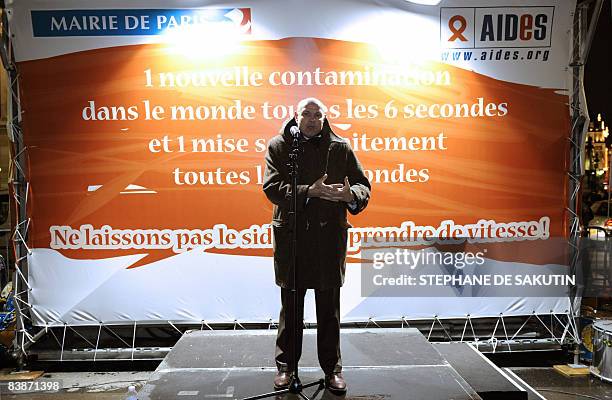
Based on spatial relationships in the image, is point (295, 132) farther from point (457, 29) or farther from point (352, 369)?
point (457, 29)

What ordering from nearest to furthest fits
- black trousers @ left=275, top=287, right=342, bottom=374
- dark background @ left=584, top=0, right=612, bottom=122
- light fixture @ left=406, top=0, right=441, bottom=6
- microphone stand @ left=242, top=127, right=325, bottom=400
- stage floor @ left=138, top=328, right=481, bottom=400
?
microphone stand @ left=242, top=127, right=325, bottom=400
black trousers @ left=275, top=287, right=342, bottom=374
stage floor @ left=138, top=328, right=481, bottom=400
light fixture @ left=406, top=0, right=441, bottom=6
dark background @ left=584, top=0, right=612, bottom=122

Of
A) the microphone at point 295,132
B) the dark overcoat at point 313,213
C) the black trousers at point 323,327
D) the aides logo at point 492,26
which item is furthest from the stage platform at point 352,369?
the aides logo at point 492,26

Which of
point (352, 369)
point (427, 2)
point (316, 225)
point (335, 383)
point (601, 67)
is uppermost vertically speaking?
point (427, 2)

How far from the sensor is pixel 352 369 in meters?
3.54

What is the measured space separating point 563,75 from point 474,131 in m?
0.85

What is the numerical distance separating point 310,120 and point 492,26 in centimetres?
237

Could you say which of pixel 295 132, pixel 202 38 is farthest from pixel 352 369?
pixel 202 38

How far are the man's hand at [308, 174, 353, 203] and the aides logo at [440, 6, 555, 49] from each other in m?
2.24

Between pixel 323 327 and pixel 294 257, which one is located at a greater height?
pixel 294 257

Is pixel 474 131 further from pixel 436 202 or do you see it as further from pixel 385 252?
pixel 385 252

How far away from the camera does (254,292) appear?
4617mm

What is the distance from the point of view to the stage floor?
3.15 meters

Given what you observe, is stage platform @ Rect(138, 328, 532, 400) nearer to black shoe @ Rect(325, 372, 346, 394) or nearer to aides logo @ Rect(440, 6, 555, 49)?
black shoe @ Rect(325, 372, 346, 394)

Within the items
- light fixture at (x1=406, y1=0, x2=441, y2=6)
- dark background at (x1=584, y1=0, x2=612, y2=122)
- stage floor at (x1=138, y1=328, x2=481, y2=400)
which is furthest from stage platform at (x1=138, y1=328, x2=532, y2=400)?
dark background at (x1=584, y1=0, x2=612, y2=122)
